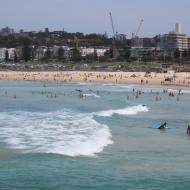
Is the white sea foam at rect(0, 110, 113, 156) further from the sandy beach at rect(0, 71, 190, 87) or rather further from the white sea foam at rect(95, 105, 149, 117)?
the sandy beach at rect(0, 71, 190, 87)

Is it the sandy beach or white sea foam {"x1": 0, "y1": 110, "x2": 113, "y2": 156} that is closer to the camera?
white sea foam {"x1": 0, "y1": 110, "x2": 113, "y2": 156}

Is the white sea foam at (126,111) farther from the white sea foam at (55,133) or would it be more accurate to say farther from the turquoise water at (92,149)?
the white sea foam at (55,133)

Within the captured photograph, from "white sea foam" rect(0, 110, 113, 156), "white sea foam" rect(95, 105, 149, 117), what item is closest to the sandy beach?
"white sea foam" rect(95, 105, 149, 117)

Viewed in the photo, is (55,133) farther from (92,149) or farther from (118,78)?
(118,78)

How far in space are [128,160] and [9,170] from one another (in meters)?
5.11

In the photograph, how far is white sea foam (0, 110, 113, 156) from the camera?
25297mm

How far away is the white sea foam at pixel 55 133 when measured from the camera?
25.3 metres

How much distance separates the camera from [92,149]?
82.5ft

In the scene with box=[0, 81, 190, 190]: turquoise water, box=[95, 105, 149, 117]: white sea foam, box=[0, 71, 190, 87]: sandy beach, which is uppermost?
box=[0, 81, 190, 190]: turquoise water

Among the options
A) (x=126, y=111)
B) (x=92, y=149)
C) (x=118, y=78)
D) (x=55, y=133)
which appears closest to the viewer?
(x=92, y=149)

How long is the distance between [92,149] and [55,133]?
17.6 feet

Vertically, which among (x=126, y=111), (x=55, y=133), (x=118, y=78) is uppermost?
(x=55, y=133)

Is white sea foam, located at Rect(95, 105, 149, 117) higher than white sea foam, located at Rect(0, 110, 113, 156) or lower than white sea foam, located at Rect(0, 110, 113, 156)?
lower

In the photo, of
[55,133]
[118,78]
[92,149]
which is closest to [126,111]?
[55,133]
